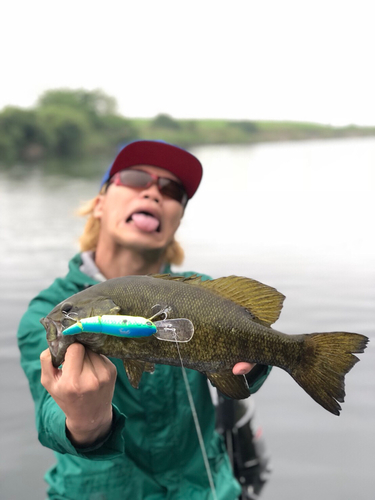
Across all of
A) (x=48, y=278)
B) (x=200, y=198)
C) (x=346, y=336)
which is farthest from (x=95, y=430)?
(x=200, y=198)

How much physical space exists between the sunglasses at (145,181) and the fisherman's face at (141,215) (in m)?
0.03

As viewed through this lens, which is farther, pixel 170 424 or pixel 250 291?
pixel 170 424

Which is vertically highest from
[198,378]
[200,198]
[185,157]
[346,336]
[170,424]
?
[185,157]

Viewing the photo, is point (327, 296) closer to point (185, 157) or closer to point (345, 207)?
point (185, 157)

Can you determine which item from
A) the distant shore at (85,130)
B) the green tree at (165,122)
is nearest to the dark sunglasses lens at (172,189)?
the distant shore at (85,130)

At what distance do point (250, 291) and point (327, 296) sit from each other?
21.9 ft

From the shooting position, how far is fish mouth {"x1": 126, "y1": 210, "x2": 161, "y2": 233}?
323 centimetres

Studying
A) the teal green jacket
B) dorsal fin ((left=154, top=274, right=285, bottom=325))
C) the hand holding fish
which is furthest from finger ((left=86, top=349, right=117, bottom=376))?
the teal green jacket

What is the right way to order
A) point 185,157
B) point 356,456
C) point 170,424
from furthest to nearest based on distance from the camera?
point 356,456
point 185,157
point 170,424

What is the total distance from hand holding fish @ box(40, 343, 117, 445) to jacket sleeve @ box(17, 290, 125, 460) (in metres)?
0.14

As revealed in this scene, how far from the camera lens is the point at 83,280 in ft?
10.7

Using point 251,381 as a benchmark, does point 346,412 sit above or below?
below

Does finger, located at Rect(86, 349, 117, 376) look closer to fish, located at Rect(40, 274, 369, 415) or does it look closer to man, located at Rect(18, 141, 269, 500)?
fish, located at Rect(40, 274, 369, 415)

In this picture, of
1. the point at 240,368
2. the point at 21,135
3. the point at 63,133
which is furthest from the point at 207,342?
the point at 63,133
